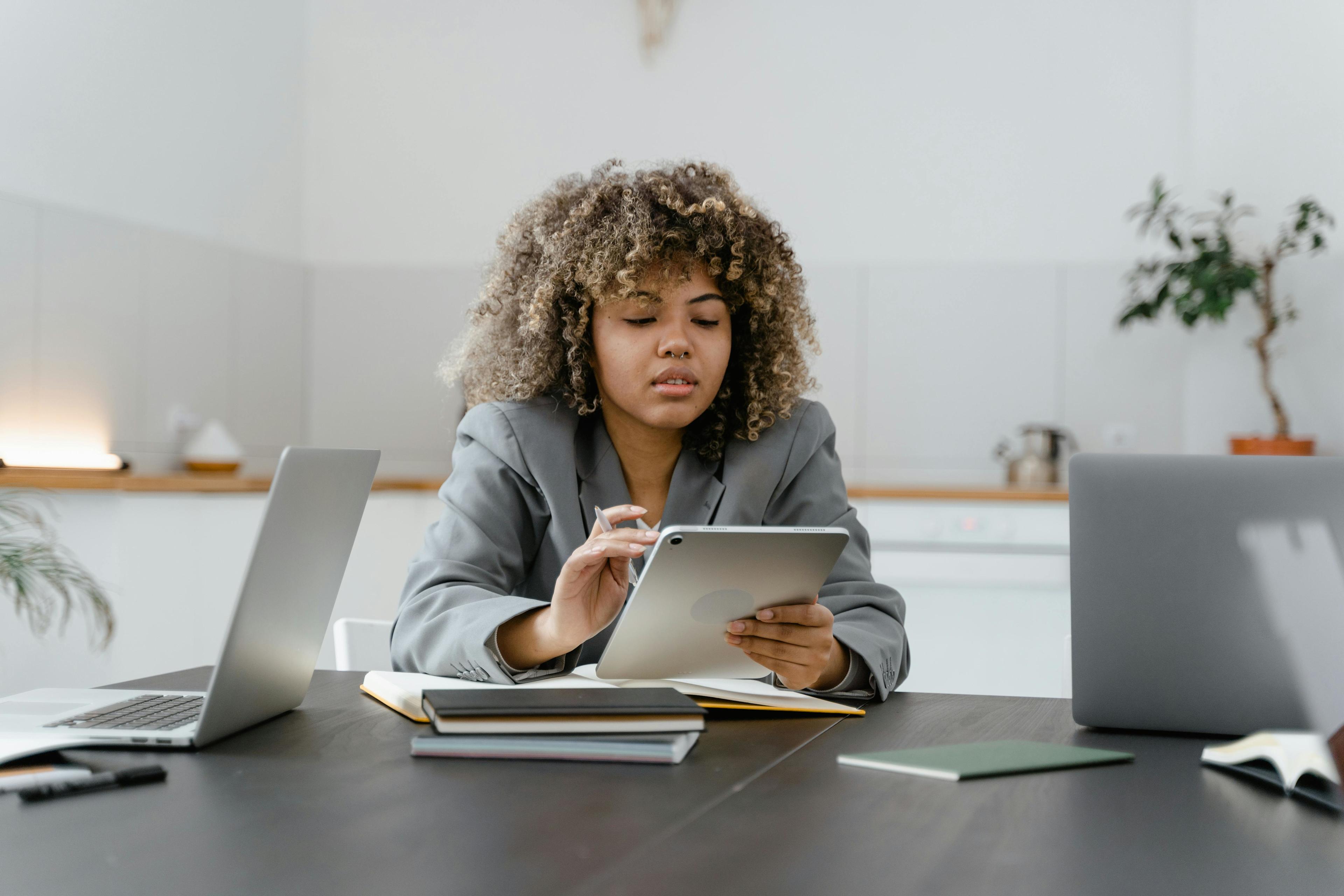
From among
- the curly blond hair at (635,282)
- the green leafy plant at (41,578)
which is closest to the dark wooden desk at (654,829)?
the curly blond hair at (635,282)

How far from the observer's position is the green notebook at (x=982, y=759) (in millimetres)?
884

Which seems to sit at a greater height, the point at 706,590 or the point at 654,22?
the point at 654,22

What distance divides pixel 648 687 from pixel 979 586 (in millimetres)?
2250

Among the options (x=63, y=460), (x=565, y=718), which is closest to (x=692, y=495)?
(x=565, y=718)

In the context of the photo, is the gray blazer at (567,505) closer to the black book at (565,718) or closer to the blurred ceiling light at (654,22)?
the black book at (565,718)

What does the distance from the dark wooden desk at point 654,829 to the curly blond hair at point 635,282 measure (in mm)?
736

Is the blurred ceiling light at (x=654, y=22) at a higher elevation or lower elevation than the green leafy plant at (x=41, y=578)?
higher

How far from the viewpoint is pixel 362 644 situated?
168 cm

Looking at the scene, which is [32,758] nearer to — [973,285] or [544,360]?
[544,360]

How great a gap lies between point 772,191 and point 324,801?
3544 mm

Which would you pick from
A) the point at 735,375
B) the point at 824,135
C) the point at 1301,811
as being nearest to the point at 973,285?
the point at 824,135

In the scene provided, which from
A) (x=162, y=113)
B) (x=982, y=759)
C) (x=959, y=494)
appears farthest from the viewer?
(x=162, y=113)

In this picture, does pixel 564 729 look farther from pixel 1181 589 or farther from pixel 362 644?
pixel 362 644

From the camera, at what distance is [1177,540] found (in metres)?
1.03
